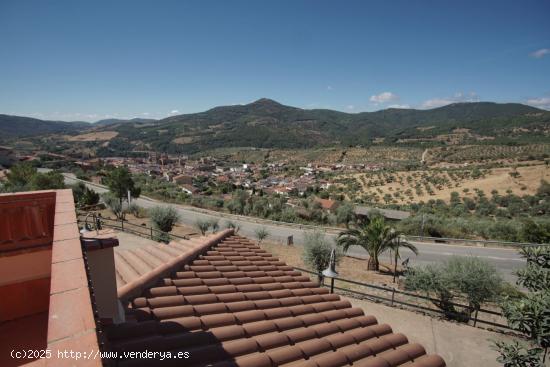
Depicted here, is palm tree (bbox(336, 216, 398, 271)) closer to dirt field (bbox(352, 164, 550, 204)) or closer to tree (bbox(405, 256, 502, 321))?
tree (bbox(405, 256, 502, 321))

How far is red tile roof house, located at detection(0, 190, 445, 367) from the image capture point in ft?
7.07

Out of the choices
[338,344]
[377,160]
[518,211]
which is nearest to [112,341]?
[338,344]

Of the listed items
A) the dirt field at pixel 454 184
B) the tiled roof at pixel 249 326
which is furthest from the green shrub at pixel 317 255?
the dirt field at pixel 454 184

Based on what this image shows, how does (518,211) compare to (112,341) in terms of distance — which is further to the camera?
(518,211)

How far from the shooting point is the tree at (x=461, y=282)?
32.2 ft

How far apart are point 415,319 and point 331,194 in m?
49.6

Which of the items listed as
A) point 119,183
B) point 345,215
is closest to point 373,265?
point 345,215

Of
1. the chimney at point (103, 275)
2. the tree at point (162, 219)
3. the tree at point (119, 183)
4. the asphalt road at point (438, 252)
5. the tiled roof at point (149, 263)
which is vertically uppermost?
the chimney at point (103, 275)

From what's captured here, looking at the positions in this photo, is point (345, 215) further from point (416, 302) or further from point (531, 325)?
point (531, 325)

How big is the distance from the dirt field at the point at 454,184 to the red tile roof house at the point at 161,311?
47.6 m

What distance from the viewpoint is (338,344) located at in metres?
4.55

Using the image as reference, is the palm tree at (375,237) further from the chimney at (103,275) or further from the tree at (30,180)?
the tree at (30,180)

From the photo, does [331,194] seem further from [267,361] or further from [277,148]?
[277,148]

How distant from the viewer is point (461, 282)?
1005 centimetres
